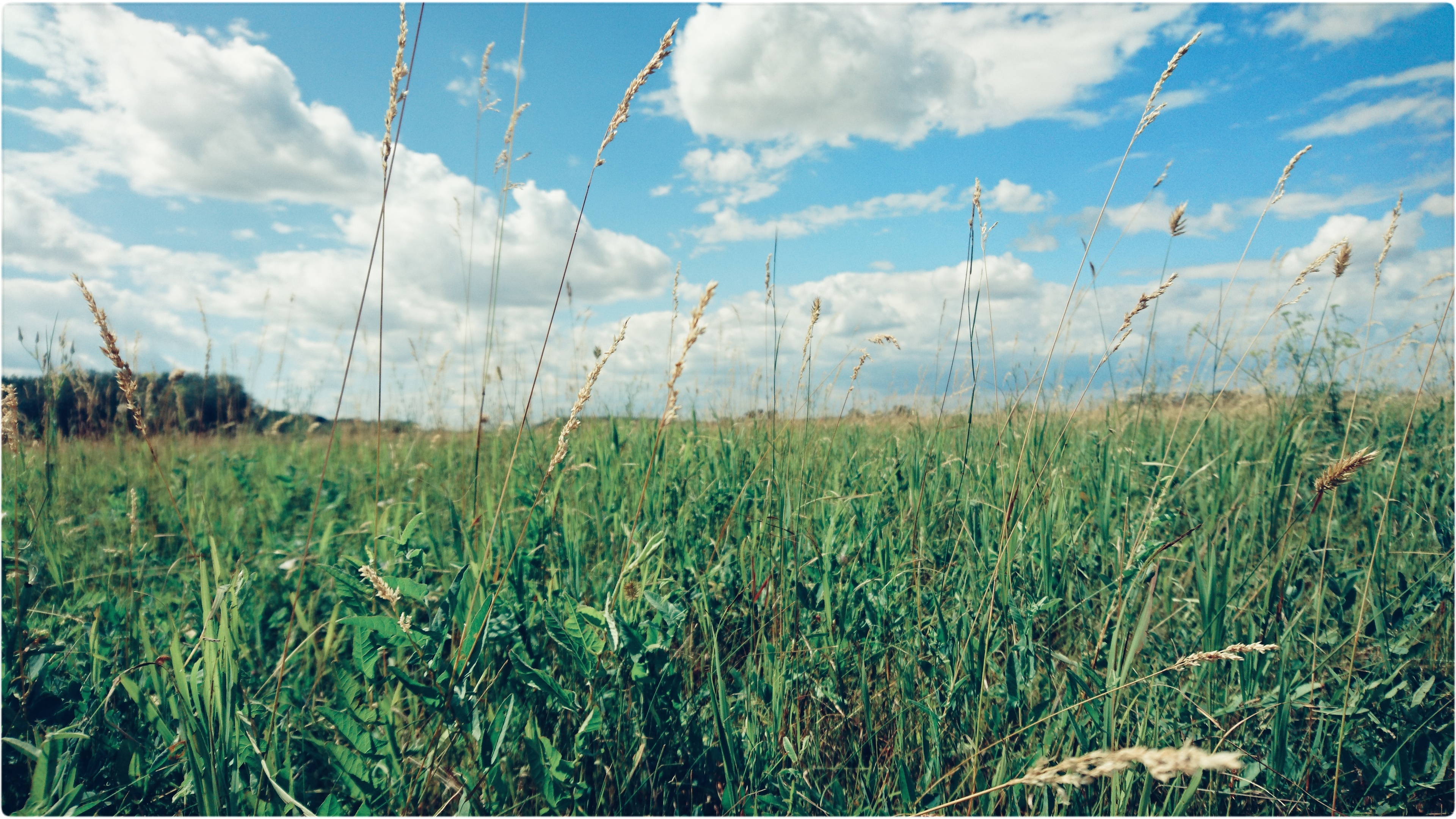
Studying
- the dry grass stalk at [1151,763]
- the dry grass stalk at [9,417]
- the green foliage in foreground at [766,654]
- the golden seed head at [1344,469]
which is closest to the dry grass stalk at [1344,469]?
the golden seed head at [1344,469]

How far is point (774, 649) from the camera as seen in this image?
1.39m

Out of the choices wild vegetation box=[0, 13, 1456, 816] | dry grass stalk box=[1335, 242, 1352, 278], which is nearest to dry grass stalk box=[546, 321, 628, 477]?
wild vegetation box=[0, 13, 1456, 816]

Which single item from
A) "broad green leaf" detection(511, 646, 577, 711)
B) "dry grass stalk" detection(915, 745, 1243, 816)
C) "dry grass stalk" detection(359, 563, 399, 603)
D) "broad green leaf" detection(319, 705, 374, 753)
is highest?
"dry grass stalk" detection(359, 563, 399, 603)

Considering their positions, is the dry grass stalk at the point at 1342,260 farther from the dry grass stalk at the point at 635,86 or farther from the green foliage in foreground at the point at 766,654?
the dry grass stalk at the point at 635,86

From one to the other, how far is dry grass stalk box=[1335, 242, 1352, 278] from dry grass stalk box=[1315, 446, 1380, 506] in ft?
3.02

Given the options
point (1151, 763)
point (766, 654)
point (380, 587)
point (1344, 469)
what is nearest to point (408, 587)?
point (380, 587)

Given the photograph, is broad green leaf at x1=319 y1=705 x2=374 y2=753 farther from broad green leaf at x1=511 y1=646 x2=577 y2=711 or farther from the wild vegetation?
broad green leaf at x1=511 y1=646 x2=577 y2=711

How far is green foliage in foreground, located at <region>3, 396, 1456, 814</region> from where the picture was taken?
1.15 meters

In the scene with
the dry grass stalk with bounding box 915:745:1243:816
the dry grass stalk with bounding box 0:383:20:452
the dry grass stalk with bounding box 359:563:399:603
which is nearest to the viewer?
the dry grass stalk with bounding box 915:745:1243:816

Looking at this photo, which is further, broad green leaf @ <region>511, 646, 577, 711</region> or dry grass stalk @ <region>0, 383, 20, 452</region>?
dry grass stalk @ <region>0, 383, 20, 452</region>

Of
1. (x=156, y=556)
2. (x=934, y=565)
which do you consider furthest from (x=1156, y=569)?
(x=156, y=556)

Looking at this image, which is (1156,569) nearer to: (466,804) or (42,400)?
(466,804)

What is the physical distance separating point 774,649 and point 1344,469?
114 cm

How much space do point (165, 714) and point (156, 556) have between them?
142 centimetres
